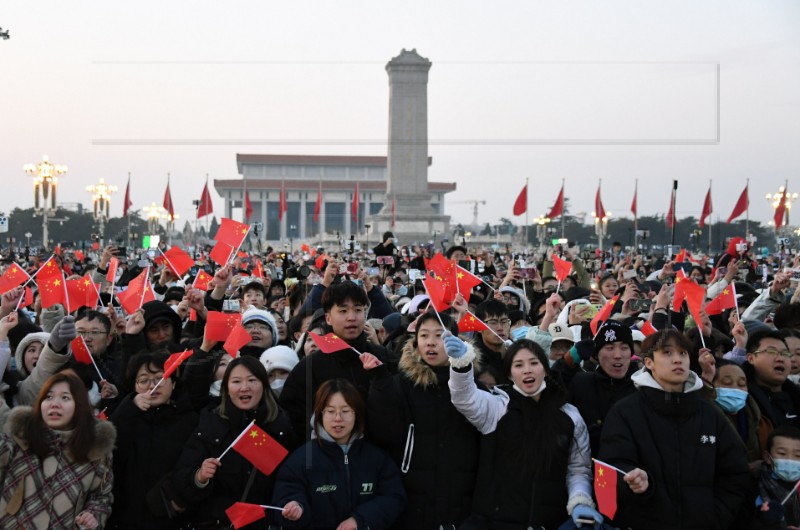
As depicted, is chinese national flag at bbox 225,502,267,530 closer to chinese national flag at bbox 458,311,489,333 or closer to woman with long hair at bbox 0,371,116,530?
woman with long hair at bbox 0,371,116,530

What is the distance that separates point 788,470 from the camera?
4445 millimetres

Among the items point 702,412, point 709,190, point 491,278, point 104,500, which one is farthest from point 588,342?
point 709,190

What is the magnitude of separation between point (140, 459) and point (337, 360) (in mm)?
1076

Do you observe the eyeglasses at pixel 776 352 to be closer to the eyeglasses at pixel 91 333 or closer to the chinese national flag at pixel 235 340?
the chinese national flag at pixel 235 340

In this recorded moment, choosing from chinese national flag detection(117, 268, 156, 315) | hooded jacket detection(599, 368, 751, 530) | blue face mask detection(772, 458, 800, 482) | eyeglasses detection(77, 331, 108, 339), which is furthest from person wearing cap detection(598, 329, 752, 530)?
chinese national flag detection(117, 268, 156, 315)

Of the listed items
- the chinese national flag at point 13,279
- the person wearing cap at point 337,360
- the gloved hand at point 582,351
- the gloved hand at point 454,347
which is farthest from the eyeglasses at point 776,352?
the chinese national flag at point 13,279

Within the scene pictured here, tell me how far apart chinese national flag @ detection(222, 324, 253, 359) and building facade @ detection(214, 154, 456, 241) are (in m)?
88.1

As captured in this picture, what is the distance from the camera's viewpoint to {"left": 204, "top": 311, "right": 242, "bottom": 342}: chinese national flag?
5152 mm

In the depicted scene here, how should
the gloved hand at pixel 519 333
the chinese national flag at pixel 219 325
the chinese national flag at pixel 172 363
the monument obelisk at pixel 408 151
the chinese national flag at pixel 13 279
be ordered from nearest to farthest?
1. the chinese national flag at pixel 172 363
2. the chinese national flag at pixel 219 325
3. the gloved hand at pixel 519 333
4. the chinese national flag at pixel 13 279
5. the monument obelisk at pixel 408 151

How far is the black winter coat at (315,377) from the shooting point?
466 cm

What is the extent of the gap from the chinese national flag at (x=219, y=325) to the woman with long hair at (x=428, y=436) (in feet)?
3.99

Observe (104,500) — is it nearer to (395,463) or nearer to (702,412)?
(395,463)

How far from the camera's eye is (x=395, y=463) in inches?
176

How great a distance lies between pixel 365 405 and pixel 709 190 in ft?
98.3
